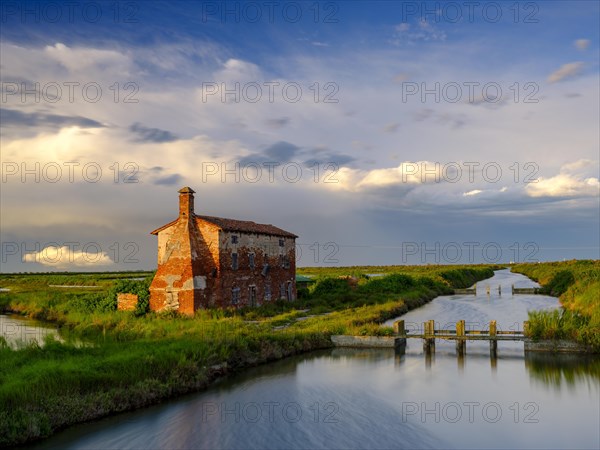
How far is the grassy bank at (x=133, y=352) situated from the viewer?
47.1 feet

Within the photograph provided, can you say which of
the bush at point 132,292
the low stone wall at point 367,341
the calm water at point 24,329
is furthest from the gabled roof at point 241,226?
the low stone wall at point 367,341

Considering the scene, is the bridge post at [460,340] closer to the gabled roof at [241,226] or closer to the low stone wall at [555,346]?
the low stone wall at [555,346]

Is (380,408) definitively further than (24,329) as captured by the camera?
No

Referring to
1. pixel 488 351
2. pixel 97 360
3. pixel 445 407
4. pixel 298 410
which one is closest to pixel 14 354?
pixel 97 360

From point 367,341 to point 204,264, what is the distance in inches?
470

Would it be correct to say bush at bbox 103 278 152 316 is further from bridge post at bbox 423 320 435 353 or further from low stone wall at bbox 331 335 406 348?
bridge post at bbox 423 320 435 353

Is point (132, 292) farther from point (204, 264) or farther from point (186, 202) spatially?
point (186, 202)

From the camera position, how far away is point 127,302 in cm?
3381

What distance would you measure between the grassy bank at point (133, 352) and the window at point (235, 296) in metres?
1.08

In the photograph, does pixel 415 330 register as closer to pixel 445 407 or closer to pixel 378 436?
pixel 445 407

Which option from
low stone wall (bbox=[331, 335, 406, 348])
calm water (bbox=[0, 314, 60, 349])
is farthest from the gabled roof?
low stone wall (bbox=[331, 335, 406, 348])

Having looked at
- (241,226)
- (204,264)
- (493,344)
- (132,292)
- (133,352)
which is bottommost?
(493,344)

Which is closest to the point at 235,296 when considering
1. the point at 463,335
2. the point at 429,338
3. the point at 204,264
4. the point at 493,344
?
the point at 204,264

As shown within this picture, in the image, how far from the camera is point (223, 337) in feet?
74.6
